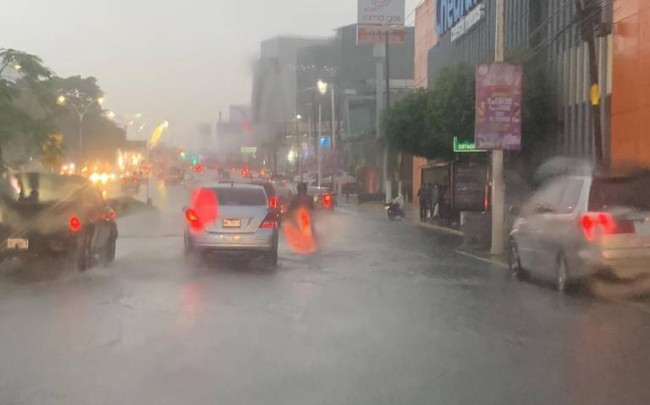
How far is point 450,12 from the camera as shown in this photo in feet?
162

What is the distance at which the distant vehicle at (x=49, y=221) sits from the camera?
16.7 m

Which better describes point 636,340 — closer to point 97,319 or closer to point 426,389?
point 426,389

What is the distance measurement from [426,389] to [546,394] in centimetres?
96

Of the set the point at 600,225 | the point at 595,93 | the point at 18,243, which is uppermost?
the point at 595,93

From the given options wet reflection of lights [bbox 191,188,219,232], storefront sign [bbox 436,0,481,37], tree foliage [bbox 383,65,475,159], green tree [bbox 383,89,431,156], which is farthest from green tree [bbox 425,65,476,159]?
wet reflection of lights [bbox 191,188,219,232]

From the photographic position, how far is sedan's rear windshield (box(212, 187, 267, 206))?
18.7 meters

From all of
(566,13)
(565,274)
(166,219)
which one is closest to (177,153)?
(166,219)

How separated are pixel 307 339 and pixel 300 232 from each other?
2044 cm

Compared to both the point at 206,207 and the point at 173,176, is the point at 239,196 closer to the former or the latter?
the point at 206,207

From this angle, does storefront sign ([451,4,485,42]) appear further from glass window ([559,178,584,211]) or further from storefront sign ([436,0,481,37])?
glass window ([559,178,584,211])

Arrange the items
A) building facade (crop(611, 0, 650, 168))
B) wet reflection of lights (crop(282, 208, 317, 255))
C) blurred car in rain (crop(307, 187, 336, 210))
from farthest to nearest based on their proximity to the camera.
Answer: blurred car in rain (crop(307, 187, 336, 210))
wet reflection of lights (crop(282, 208, 317, 255))
building facade (crop(611, 0, 650, 168))

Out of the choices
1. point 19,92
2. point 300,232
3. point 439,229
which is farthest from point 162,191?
point 19,92

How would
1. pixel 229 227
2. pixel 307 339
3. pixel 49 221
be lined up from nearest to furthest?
pixel 307 339, pixel 49 221, pixel 229 227

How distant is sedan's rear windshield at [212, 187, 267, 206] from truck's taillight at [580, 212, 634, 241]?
7125 mm
